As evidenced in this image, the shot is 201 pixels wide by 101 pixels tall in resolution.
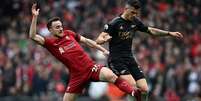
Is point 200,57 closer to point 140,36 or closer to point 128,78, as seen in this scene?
point 140,36

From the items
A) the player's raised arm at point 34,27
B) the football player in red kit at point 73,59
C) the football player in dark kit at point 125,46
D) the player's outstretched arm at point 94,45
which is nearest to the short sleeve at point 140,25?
the football player in dark kit at point 125,46

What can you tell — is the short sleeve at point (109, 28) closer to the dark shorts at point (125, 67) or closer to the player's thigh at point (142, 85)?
the dark shorts at point (125, 67)

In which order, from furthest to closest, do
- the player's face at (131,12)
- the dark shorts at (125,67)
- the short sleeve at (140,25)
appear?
the short sleeve at (140,25), the dark shorts at (125,67), the player's face at (131,12)

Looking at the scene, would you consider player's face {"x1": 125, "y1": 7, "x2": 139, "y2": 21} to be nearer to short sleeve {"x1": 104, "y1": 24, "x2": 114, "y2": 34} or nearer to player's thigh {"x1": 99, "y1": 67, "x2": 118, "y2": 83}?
short sleeve {"x1": 104, "y1": 24, "x2": 114, "y2": 34}

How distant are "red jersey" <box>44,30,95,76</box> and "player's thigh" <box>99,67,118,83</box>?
28 cm

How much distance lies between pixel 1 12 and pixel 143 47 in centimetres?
783

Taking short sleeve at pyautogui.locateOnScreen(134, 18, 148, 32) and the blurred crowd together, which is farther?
the blurred crowd

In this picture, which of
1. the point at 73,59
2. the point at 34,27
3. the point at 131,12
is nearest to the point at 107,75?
the point at 73,59

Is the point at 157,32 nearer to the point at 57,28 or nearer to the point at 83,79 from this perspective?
the point at 83,79

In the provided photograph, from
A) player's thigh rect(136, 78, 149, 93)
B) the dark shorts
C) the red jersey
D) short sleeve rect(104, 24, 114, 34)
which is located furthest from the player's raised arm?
player's thigh rect(136, 78, 149, 93)

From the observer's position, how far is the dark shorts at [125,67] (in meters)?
16.5

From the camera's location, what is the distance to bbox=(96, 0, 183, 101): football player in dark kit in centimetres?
1623

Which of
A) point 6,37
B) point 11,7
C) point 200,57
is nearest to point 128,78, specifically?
point 200,57

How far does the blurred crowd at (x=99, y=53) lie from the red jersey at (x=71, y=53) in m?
6.51
